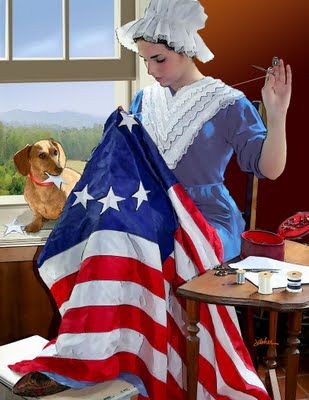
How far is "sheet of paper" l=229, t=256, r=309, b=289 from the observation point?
2.37m

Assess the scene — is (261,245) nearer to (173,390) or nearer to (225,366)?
(225,366)

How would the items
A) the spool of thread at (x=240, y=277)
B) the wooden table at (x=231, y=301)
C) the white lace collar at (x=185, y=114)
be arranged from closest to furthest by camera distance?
the wooden table at (x=231, y=301), the spool of thread at (x=240, y=277), the white lace collar at (x=185, y=114)

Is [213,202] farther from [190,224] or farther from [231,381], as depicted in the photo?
[231,381]

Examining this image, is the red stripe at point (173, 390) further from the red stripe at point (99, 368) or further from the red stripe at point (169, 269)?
the red stripe at point (169, 269)

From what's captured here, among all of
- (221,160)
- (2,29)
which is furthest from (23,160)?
(221,160)

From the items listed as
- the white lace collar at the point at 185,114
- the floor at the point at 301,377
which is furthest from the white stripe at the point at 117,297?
the floor at the point at 301,377

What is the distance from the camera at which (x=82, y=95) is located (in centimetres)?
344

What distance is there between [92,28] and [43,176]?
2.09 feet

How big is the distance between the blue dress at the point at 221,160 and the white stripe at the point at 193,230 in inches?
4.3

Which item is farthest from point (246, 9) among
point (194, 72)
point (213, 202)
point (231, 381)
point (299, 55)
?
point (231, 381)

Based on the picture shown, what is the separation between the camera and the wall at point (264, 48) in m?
3.23

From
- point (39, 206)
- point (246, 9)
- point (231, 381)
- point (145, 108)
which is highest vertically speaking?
point (246, 9)

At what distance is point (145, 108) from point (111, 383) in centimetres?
90

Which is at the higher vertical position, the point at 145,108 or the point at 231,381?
the point at 145,108
